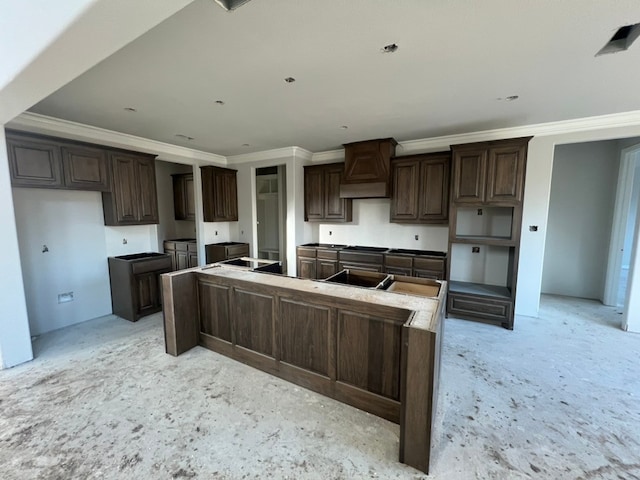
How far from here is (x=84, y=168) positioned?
346 cm

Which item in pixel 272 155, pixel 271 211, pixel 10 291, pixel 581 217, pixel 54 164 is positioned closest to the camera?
pixel 10 291

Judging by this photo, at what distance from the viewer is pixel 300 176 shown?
209 inches

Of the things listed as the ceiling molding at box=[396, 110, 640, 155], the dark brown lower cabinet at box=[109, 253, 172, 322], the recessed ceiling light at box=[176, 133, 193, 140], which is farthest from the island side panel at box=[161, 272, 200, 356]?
the ceiling molding at box=[396, 110, 640, 155]

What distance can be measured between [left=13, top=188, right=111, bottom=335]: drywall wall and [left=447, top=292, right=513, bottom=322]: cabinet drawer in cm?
519

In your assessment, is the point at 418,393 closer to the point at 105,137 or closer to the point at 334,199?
the point at 334,199

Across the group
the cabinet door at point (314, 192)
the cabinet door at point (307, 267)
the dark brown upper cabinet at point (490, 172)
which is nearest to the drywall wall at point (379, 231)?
the cabinet door at point (314, 192)

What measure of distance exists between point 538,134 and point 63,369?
635 cm

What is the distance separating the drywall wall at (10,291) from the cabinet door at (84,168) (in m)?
0.78

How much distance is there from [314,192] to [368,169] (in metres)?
1.19

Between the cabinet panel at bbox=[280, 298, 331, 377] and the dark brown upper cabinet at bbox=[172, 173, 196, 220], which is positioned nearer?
the cabinet panel at bbox=[280, 298, 331, 377]

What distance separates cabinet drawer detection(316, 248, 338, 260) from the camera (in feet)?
16.1

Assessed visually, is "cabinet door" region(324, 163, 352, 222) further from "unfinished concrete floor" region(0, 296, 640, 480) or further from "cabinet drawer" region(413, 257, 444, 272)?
"unfinished concrete floor" region(0, 296, 640, 480)

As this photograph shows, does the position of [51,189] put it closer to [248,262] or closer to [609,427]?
[248,262]

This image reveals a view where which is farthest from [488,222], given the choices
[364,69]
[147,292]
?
[147,292]
